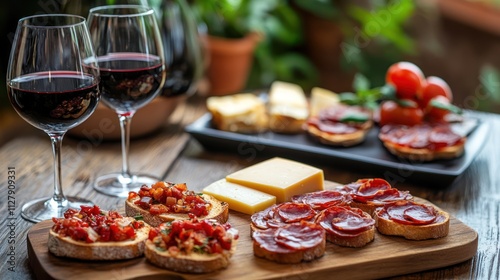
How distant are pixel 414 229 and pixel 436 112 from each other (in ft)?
3.55

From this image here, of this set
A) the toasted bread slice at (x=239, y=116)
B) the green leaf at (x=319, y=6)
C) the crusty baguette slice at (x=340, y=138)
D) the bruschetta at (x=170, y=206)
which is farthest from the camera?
the green leaf at (x=319, y=6)

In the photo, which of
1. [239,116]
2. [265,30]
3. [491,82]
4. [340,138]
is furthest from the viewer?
[491,82]

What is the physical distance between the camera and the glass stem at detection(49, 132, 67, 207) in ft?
6.51

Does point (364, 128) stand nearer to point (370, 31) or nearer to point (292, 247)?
point (292, 247)

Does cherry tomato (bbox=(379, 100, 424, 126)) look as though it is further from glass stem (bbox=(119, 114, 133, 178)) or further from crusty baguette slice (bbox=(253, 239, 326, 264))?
crusty baguette slice (bbox=(253, 239, 326, 264))

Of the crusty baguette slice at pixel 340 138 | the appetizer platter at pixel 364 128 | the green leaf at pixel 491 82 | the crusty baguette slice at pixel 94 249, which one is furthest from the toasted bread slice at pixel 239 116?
the green leaf at pixel 491 82

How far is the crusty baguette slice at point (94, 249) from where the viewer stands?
165 centimetres

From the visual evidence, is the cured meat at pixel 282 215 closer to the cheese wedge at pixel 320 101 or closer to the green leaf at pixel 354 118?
the green leaf at pixel 354 118

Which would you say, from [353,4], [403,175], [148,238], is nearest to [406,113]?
[403,175]

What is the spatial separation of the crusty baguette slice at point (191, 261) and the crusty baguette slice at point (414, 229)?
424 millimetres

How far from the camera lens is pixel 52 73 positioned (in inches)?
73.0

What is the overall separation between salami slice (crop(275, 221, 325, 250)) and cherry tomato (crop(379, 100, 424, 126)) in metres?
1.12

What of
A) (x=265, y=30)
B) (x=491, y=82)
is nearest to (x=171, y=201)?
(x=265, y=30)

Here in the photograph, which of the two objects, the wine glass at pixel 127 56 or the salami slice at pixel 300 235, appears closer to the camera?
the salami slice at pixel 300 235
